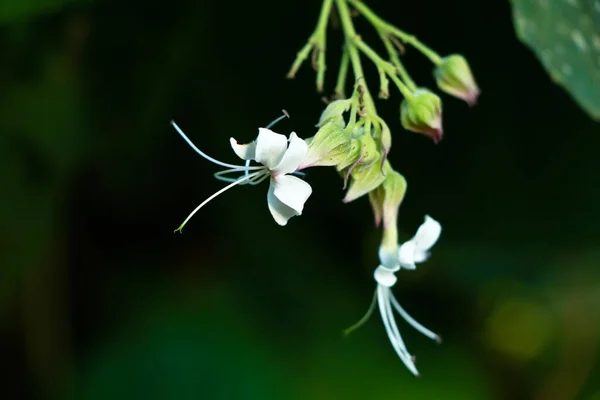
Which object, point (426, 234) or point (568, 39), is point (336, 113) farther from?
point (568, 39)

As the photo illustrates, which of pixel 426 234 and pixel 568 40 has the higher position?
pixel 568 40

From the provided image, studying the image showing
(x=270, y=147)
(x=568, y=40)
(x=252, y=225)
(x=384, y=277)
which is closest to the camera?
(x=270, y=147)

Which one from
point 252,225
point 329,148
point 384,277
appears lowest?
point 252,225

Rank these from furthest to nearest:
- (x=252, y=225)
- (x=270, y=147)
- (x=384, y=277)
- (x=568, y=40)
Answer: (x=252, y=225) < (x=568, y=40) < (x=384, y=277) < (x=270, y=147)

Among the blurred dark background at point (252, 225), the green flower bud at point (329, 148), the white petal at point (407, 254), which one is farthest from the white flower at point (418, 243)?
the blurred dark background at point (252, 225)

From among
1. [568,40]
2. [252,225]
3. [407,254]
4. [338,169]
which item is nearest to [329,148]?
[338,169]

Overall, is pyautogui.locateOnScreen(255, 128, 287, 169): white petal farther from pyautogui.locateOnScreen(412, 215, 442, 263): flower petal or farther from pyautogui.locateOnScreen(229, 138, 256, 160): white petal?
pyautogui.locateOnScreen(412, 215, 442, 263): flower petal

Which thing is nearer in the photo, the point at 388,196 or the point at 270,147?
the point at 270,147
